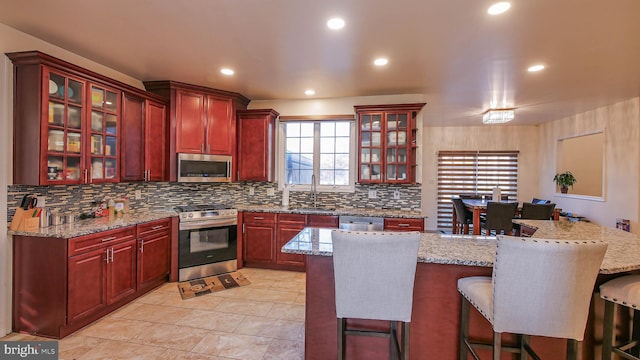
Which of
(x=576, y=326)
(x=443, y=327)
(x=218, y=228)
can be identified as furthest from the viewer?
(x=218, y=228)

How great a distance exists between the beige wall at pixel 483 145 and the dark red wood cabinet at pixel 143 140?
533 cm

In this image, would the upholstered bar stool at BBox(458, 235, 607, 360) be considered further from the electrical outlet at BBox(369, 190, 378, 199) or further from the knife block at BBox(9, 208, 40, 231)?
the knife block at BBox(9, 208, 40, 231)

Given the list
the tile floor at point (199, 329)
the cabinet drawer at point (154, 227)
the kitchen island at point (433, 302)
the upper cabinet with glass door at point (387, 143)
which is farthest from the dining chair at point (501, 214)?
the cabinet drawer at point (154, 227)

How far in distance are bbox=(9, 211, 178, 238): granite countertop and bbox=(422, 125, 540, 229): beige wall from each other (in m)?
5.73

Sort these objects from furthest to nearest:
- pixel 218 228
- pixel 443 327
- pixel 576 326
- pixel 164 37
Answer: pixel 218 228
pixel 164 37
pixel 443 327
pixel 576 326

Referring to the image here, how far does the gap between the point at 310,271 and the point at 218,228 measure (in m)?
2.22

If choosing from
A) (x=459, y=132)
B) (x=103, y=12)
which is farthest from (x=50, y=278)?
(x=459, y=132)

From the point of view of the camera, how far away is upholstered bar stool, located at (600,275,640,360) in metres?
1.53

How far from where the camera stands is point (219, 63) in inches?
122

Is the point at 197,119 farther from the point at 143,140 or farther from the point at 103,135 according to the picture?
the point at 103,135

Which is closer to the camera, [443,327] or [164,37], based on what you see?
[443,327]

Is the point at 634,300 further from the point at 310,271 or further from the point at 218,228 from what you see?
the point at 218,228

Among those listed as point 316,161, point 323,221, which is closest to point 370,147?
point 316,161

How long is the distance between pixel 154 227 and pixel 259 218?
1307 millimetres
